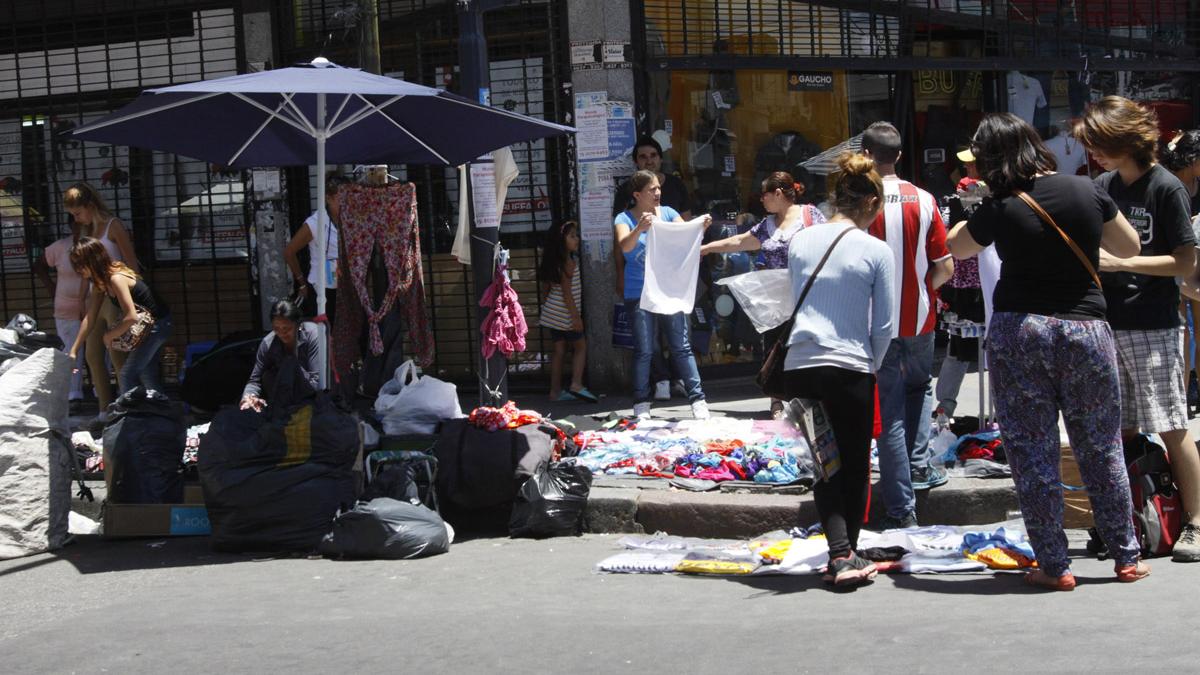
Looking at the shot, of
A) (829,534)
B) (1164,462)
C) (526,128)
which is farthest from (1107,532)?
(526,128)

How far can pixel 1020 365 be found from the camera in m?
5.28

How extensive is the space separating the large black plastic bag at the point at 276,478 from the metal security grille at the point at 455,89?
3470mm

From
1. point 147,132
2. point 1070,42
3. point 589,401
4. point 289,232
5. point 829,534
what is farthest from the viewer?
point 1070,42

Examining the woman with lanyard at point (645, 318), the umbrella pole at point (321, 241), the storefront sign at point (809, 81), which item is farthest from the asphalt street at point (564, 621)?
the storefront sign at point (809, 81)

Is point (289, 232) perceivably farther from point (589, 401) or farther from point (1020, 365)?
point (1020, 365)

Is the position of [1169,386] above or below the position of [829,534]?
above

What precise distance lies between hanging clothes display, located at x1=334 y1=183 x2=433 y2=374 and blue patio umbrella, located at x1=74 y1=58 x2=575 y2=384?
46cm

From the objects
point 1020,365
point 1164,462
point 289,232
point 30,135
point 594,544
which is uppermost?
point 30,135

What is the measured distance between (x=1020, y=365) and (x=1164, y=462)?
107 cm

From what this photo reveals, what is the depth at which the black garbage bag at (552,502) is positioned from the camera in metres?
7.05

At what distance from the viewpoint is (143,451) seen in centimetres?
743

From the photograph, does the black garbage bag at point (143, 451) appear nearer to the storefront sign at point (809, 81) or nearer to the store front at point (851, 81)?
the store front at point (851, 81)

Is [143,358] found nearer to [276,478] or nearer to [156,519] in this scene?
[156,519]

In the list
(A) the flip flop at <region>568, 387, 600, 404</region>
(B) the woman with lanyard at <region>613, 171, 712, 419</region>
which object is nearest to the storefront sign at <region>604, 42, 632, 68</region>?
(B) the woman with lanyard at <region>613, 171, 712, 419</region>
